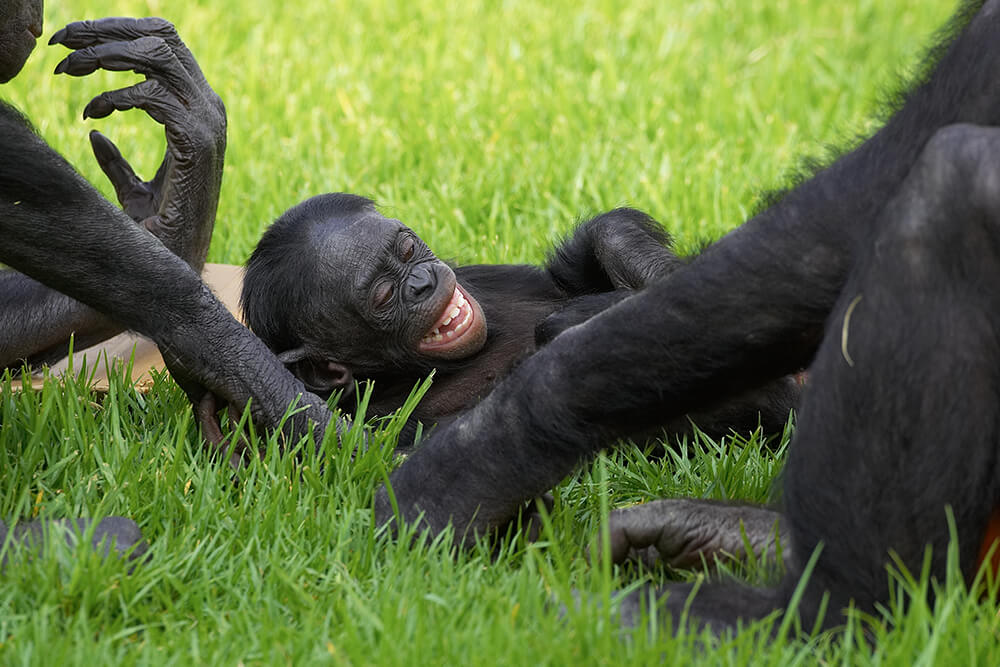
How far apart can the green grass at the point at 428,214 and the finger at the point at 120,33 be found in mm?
978

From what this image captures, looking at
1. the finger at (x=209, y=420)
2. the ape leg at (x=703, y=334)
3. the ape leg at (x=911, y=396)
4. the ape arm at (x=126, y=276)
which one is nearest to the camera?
the ape leg at (x=911, y=396)

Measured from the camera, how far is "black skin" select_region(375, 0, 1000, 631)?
79.4 inches

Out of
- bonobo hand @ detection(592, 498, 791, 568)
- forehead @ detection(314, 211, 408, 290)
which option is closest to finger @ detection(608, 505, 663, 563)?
bonobo hand @ detection(592, 498, 791, 568)

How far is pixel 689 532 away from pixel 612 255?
1.52 meters

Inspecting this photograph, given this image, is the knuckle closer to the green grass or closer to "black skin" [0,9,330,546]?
"black skin" [0,9,330,546]

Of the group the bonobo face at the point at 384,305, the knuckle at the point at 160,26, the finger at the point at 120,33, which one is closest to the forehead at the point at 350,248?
the bonobo face at the point at 384,305

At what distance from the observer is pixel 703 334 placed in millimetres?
2393

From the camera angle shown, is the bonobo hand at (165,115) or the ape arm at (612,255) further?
the ape arm at (612,255)

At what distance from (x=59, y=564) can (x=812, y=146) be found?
14.6ft

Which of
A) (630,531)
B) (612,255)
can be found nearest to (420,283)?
(612,255)

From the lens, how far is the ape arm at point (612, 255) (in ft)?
12.9

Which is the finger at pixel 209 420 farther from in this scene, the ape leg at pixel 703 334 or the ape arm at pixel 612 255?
the ape arm at pixel 612 255

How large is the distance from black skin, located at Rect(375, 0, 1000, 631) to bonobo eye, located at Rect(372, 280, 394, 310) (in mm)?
1313

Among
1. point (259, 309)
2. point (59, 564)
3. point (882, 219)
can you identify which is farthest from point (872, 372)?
point (259, 309)
